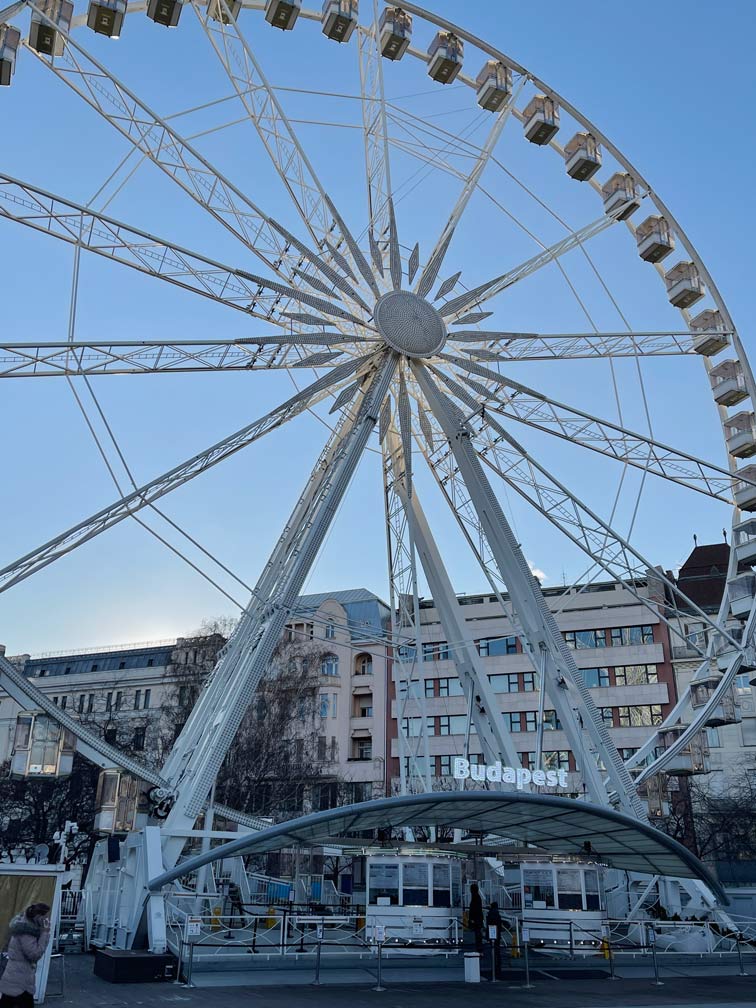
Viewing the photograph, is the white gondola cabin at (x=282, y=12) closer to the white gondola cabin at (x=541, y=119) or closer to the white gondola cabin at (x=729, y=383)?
the white gondola cabin at (x=541, y=119)

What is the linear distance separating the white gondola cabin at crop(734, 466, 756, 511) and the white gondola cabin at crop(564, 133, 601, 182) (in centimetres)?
1059

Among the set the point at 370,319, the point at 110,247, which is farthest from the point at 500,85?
the point at 110,247

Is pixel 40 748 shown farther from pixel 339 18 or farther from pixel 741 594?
pixel 741 594

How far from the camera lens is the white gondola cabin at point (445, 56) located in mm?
26969

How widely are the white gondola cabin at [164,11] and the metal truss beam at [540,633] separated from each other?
434 inches

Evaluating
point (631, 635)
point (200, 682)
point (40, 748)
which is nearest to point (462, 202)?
point (40, 748)

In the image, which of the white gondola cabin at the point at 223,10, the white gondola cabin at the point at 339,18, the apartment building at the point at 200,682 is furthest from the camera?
the apartment building at the point at 200,682

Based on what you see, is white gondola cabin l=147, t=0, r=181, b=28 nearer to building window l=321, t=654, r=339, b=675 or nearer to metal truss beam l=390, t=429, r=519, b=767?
metal truss beam l=390, t=429, r=519, b=767

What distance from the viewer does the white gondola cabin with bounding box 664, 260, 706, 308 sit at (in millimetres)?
29297

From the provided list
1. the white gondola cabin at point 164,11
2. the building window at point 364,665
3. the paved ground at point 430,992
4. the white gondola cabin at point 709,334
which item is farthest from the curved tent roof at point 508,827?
the building window at point 364,665

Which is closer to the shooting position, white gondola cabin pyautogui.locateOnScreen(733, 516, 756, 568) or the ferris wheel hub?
the ferris wheel hub

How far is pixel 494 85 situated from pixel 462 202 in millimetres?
3642

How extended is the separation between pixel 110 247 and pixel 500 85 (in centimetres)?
1340

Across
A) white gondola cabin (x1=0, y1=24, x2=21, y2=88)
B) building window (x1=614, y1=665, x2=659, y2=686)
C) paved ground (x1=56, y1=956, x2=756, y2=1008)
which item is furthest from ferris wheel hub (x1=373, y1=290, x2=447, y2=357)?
building window (x1=614, y1=665, x2=659, y2=686)
